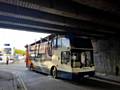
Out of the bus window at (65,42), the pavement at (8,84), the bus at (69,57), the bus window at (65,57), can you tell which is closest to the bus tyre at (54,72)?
the bus at (69,57)

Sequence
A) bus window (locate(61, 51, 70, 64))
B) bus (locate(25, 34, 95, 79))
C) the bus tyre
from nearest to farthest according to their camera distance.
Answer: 1. bus (locate(25, 34, 95, 79))
2. bus window (locate(61, 51, 70, 64))
3. the bus tyre

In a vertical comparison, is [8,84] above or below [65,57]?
below

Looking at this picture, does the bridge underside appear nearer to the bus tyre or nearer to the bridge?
the bridge

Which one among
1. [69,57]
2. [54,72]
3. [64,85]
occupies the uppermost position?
[69,57]

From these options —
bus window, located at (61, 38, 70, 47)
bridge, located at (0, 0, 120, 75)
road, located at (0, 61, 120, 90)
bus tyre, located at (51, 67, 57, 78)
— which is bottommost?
road, located at (0, 61, 120, 90)

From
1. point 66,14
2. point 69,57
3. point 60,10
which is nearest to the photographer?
point 60,10

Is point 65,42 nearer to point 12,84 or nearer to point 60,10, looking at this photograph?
point 12,84

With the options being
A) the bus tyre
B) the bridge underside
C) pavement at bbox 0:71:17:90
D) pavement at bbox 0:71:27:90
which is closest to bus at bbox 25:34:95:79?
the bus tyre

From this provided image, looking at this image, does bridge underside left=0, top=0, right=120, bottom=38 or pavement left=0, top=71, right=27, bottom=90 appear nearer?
bridge underside left=0, top=0, right=120, bottom=38

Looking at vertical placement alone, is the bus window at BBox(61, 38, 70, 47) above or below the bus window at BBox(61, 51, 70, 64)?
above

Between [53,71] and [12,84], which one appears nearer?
[12,84]

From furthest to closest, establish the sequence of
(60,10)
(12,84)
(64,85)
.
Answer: (12,84)
(64,85)
(60,10)

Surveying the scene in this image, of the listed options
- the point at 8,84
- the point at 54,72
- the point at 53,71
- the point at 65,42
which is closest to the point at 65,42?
the point at 65,42

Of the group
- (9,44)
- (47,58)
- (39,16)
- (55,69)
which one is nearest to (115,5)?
(39,16)
